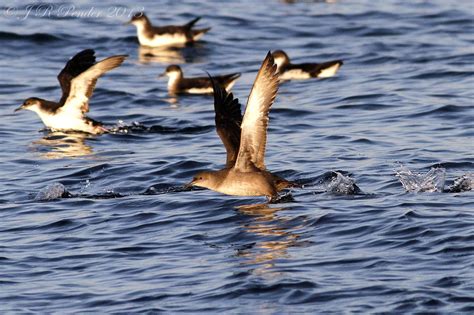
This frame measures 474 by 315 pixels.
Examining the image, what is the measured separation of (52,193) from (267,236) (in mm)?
2992

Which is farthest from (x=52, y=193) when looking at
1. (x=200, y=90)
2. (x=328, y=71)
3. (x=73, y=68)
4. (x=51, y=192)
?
(x=328, y=71)

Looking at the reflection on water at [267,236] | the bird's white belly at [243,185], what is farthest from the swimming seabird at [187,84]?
the bird's white belly at [243,185]

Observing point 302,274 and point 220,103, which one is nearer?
point 302,274

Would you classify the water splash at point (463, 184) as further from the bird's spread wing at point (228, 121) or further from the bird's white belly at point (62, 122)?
the bird's white belly at point (62, 122)

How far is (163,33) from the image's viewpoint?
21969 millimetres

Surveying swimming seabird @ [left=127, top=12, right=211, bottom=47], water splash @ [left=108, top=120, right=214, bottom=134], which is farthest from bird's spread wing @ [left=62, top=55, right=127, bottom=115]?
swimming seabird @ [left=127, top=12, right=211, bottom=47]

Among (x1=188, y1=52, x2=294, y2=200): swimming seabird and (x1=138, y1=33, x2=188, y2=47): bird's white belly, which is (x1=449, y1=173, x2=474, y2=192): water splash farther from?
(x1=138, y1=33, x2=188, y2=47): bird's white belly

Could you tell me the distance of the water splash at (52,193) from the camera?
37.8 ft

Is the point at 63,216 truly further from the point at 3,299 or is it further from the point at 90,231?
the point at 3,299

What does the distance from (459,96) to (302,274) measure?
345 inches

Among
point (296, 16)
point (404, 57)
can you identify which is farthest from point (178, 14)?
point (404, 57)

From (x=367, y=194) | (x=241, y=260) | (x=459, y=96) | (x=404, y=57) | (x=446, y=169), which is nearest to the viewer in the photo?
(x=241, y=260)

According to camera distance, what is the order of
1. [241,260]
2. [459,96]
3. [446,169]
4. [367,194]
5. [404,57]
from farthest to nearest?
1. [404,57]
2. [459,96]
3. [446,169]
4. [367,194]
5. [241,260]

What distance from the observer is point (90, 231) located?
1020 centimetres
